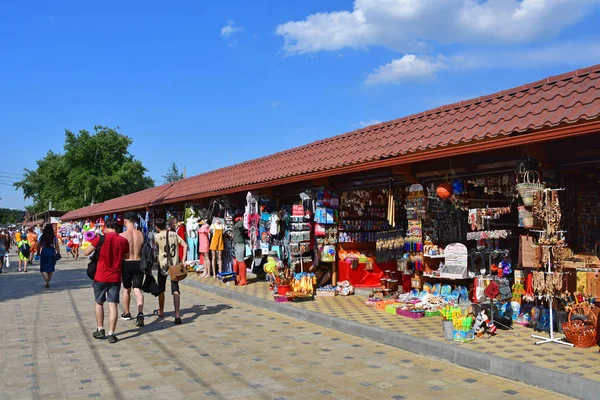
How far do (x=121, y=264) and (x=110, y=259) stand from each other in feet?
0.89

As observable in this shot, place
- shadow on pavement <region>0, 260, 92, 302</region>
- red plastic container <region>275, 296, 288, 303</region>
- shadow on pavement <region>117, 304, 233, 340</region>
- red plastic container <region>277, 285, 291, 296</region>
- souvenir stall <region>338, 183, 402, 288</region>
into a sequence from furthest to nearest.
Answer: shadow on pavement <region>0, 260, 92, 302</region> < souvenir stall <region>338, 183, 402, 288</region> < red plastic container <region>277, 285, 291, 296</region> < red plastic container <region>275, 296, 288, 303</region> < shadow on pavement <region>117, 304, 233, 340</region>

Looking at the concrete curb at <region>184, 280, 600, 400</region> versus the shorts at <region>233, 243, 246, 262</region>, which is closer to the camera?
the concrete curb at <region>184, 280, 600, 400</region>

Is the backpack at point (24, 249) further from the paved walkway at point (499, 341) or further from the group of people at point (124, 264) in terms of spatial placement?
the paved walkway at point (499, 341)

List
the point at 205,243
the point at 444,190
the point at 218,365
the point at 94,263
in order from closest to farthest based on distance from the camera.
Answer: the point at 218,365 → the point at 94,263 → the point at 444,190 → the point at 205,243

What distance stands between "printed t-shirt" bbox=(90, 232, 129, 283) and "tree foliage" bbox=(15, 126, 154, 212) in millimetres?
55043

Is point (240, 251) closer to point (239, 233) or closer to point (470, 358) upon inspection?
point (239, 233)

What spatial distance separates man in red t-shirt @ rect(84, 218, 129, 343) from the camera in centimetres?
756

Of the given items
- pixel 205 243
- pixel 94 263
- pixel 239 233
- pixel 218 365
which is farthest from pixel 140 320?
pixel 205 243

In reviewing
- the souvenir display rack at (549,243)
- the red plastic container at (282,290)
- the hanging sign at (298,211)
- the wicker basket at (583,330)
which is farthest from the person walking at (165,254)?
the wicker basket at (583,330)

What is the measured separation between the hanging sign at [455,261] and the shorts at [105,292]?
564cm

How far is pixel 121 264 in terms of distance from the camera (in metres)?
7.89

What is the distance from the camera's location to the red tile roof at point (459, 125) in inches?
255

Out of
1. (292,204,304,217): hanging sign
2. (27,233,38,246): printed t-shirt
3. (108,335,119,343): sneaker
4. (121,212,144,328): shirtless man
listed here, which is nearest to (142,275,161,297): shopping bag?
(121,212,144,328): shirtless man

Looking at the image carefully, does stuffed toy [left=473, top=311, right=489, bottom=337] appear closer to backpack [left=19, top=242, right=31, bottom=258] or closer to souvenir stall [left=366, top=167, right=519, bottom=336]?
souvenir stall [left=366, top=167, right=519, bottom=336]
